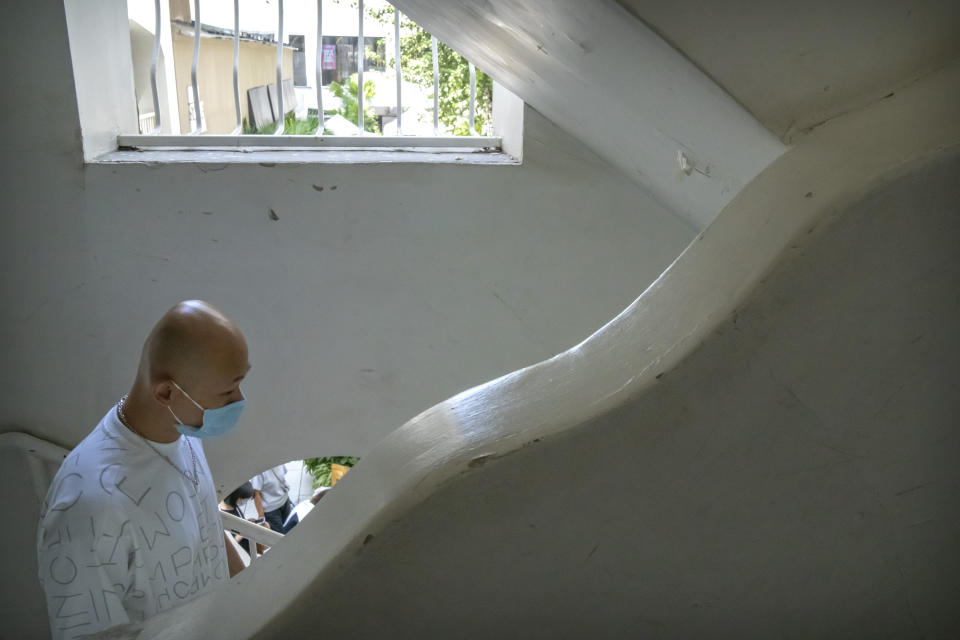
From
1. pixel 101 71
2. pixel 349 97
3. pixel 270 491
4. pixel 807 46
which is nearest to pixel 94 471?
pixel 807 46

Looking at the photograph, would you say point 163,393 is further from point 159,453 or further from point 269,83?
point 269,83

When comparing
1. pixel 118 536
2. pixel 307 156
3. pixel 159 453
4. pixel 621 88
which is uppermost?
pixel 621 88

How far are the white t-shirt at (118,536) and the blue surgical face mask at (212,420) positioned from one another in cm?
6

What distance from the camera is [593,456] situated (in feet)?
2.48

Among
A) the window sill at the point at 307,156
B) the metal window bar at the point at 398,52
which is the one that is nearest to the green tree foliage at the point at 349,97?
the metal window bar at the point at 398,52

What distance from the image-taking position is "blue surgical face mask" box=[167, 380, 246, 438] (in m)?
1.77

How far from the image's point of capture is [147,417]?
1753 mm

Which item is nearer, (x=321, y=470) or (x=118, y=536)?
(x=118, y=536)

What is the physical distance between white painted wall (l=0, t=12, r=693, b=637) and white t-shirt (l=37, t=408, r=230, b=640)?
1.09m

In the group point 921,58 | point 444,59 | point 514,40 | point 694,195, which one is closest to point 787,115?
point 921,58

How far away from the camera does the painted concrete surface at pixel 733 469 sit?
0.75 meters

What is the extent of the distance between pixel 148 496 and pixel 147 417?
0.18m

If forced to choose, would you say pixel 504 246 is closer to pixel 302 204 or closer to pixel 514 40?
pixel 302 204

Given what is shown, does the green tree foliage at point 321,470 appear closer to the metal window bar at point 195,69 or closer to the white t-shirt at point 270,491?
the white t-shirt at point 270,491
